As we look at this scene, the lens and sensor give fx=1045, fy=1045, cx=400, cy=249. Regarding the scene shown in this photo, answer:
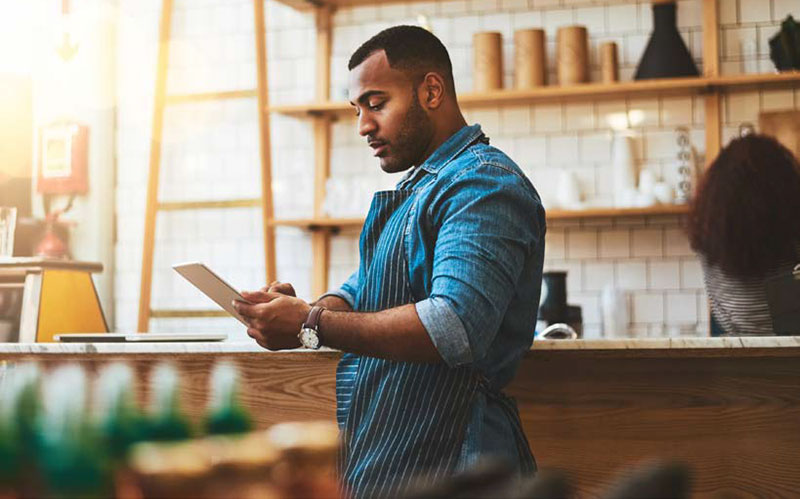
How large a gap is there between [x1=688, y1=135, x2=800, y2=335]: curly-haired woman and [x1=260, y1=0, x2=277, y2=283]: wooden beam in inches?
93.2

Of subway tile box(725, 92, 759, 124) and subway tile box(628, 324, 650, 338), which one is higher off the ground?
subway tile box(725, 92, 759, 124)

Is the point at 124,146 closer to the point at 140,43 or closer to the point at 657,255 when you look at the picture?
the point at 140,43

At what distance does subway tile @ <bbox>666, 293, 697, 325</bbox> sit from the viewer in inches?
189

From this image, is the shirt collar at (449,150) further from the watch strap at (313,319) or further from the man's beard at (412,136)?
the watch strap at (313,319)

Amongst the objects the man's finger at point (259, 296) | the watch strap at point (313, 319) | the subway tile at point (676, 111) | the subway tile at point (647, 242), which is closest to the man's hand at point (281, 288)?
the man's finger at point (259, 296)

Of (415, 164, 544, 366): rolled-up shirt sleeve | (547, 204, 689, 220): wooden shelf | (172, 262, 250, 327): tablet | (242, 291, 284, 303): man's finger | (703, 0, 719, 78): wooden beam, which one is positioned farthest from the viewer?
(703, 0, 719, 78): wooden beam

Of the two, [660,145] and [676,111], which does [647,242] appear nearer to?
[660,145]

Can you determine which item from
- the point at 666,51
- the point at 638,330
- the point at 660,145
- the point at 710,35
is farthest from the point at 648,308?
the point at 710,35

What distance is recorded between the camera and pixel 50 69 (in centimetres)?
551

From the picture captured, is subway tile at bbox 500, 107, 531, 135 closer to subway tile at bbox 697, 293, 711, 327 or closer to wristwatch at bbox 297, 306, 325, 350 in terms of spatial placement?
subway tile at bbox 697, 293, 711, 327

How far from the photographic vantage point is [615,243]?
4863 millimetres

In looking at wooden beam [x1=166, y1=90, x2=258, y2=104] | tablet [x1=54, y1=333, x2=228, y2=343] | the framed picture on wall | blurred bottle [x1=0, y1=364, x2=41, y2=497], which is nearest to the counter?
tablet [x1=54, y1=333, x2=228, y2=343]

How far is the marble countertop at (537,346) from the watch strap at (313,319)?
74 centimetres

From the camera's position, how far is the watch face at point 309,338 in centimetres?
174
